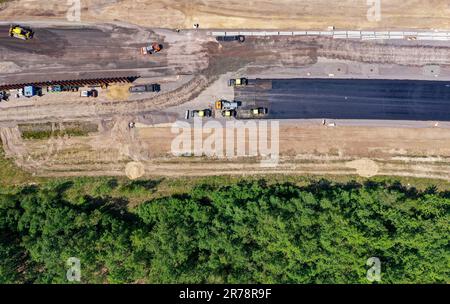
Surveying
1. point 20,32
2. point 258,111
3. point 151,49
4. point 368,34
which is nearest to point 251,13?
point 258,111

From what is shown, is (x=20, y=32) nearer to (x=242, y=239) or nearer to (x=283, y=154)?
(x=283, y=154)

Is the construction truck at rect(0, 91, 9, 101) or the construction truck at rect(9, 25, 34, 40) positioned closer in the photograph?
the construction truck at rect(9, 25, 34, 40)

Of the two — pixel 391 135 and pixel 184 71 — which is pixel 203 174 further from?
pixel 391 135

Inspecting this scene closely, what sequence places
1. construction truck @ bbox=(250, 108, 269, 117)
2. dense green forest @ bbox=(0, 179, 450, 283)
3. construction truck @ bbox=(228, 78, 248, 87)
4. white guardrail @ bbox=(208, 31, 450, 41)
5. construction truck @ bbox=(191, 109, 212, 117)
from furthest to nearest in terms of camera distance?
white guardrail @ bbox=(208, 31, 450, 41) < construction truck @ bbox=(191, 109, 212, 117) < construction truck @ bbox=(228, 78, 248, 87) < construction truck @ bbox=(250, 108, 269, 117) < dense green forest @ bbox=(0, 179, 450, 283)

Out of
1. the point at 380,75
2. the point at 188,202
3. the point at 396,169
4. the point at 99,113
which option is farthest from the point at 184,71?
the point at 396,169

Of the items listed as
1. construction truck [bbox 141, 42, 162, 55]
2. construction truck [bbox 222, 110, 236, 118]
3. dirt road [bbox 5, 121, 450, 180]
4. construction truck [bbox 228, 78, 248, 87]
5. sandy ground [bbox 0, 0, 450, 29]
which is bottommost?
dirt road [bbox 5, 121, 450, 180]

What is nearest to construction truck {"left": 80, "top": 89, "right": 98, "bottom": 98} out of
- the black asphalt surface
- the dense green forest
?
the dense green forest

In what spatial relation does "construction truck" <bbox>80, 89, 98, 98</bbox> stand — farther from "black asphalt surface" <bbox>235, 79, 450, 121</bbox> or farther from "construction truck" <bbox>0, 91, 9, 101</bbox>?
"black asphalt surface" <bbox>235, 79, 450, 121</bbox>
